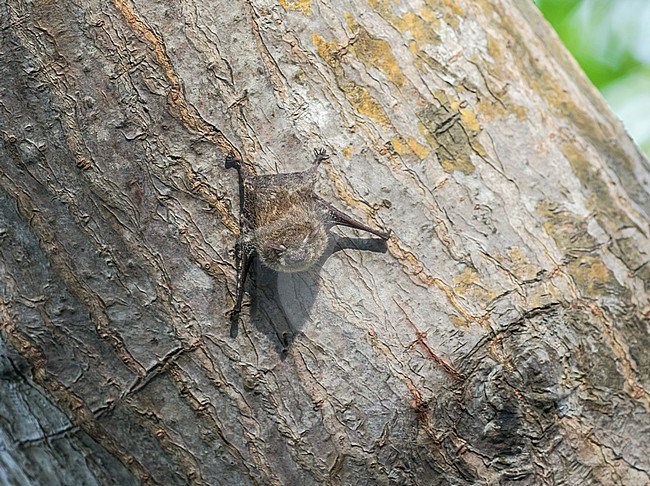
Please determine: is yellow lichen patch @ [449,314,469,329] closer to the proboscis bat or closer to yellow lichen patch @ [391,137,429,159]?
the proboscis bat

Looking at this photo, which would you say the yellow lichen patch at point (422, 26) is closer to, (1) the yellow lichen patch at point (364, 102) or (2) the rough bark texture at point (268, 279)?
(2) the rough bark texture at point (268, 279)

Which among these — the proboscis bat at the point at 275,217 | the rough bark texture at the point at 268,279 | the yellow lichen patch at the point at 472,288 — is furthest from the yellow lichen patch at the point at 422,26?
the yellow lichen patch at the point at 472,288

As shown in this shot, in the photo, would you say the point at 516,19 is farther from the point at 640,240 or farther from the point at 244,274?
the point at 244,274

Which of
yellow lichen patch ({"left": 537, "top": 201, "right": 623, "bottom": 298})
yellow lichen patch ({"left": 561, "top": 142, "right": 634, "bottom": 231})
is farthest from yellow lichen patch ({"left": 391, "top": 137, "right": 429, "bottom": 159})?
yellow lichen patch ({"left": 561, "top": 142, "right": 634, "bottom": 231})

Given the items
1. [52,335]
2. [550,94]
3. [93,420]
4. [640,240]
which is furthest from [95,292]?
[640,240]

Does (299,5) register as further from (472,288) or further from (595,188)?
(595,188)

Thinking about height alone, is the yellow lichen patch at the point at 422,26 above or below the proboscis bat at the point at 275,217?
above

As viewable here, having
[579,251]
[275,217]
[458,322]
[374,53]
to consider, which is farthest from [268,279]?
[579,251]
